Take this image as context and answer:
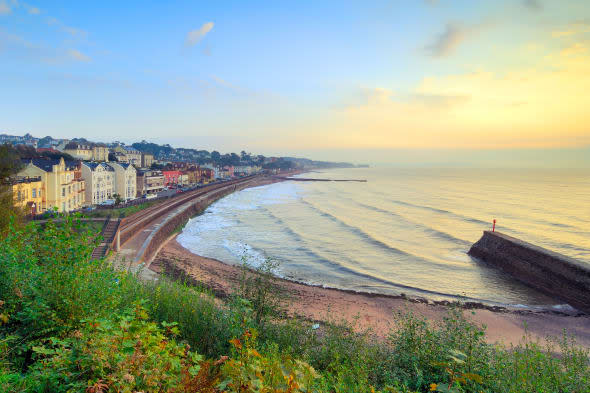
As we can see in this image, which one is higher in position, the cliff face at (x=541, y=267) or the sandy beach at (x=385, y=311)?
the cliff face at (x=541, y=267)

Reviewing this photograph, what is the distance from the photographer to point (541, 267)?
22.9m

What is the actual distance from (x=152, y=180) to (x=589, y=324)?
69.8 m

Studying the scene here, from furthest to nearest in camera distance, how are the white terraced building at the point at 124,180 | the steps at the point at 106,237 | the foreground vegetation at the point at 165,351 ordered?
the white terraced building at the point at 124,180
the steps at the point at 106,237
the foreground vegetation at the point at 165,351

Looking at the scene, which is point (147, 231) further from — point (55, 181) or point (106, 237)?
point (55, 181)

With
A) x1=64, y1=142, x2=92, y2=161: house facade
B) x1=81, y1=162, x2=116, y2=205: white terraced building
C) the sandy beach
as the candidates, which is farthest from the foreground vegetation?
x1=64, y1=142, x2=92, y2=161: house facade

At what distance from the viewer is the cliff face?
65.2ft

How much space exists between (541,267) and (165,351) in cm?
2689

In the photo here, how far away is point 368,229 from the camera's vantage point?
133 ft

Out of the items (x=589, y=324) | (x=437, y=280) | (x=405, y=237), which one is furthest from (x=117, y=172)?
(x=589, y=324)

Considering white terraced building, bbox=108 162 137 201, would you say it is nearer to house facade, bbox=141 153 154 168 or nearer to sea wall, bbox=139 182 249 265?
sea wall, bbox=139 182 249 265

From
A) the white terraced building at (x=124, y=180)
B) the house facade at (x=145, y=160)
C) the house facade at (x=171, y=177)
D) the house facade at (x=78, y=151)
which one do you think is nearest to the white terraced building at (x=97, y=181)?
the white terraced building at (x=124, y=180)

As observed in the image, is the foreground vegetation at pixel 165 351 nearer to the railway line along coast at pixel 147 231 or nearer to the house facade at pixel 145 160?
the railway line along coast at pixel 147 231

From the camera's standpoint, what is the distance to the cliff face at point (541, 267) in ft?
65.2

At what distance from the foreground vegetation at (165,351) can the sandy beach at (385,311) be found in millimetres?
7875
